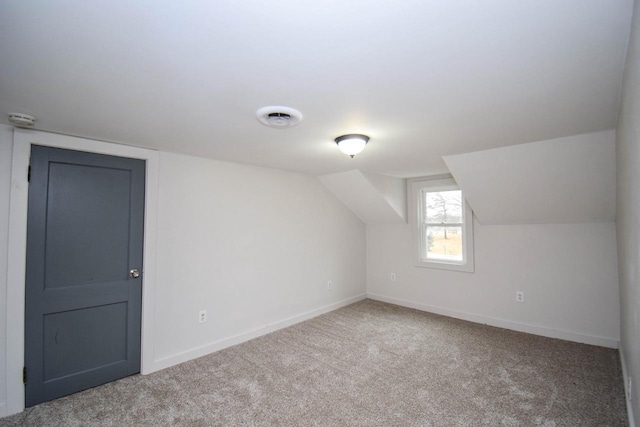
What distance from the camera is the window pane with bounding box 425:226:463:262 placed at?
438 centimetres

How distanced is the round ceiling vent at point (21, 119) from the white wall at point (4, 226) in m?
0.22

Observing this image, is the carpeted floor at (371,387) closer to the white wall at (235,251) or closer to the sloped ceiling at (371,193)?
the white wall at (235,251)

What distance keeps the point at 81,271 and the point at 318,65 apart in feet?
8.37

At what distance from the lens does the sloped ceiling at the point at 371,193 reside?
420 centimetres

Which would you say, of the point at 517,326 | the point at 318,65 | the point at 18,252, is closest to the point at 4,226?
the point at 18,252

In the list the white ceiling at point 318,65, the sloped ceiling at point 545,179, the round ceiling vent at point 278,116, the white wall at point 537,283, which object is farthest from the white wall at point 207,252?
the sloped ceiling at point 545,179

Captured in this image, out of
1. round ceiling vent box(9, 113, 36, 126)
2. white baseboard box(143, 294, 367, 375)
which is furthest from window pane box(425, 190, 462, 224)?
round ceiling vent box(9, 113, 36, 126)

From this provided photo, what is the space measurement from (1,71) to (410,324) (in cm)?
427

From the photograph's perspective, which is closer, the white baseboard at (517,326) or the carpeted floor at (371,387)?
the carpeted floor at (371,387)

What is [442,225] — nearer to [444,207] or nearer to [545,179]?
[444,207]

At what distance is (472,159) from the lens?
3.07 meters

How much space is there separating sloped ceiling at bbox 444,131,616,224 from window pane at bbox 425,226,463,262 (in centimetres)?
76

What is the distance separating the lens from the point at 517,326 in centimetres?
375

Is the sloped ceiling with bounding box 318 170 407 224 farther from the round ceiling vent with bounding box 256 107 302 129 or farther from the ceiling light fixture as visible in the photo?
the round ceiling vent with bounding box 256 107 302 129
